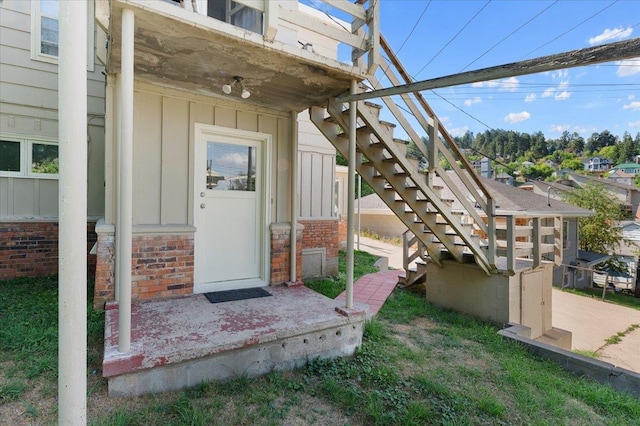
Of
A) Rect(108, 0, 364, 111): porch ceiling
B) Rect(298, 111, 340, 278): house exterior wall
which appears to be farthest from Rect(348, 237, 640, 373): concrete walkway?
Rect(108, 0, 364, 111): porch ceiling

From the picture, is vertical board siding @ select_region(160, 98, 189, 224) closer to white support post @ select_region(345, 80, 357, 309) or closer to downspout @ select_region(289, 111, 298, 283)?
downspout @ select_region(289, 111, 298, 283)

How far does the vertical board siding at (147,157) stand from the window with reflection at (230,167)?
23.5 inches

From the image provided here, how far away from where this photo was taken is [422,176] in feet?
13.9

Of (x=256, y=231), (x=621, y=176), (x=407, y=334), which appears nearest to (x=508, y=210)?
(x=407, y=334)

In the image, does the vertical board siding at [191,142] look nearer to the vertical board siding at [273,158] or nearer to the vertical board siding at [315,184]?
the vertical board siding at [273,158]

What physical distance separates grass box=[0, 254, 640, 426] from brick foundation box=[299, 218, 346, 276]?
2.62m

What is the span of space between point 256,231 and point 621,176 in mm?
56926

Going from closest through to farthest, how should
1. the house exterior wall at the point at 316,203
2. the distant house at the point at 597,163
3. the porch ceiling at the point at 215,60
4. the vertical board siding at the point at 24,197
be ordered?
the porch ceiling at the point at 215,60 → the vertical board siding at the point at 24,197 → the house exterior wall at the point at 316,203 → the distant house at the point at 597,163

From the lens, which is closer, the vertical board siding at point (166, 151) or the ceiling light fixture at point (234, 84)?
the ceiling light fixture at point (234, 84)

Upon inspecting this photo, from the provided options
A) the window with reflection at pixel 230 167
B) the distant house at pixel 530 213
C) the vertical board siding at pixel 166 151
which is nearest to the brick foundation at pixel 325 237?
the window with reflection at pixel 230 167

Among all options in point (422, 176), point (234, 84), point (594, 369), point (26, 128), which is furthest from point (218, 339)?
point (26, 128)

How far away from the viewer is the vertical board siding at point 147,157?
3574 mm

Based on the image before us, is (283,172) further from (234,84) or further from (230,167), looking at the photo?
(234,84)

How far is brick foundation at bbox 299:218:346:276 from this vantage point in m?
6.21
